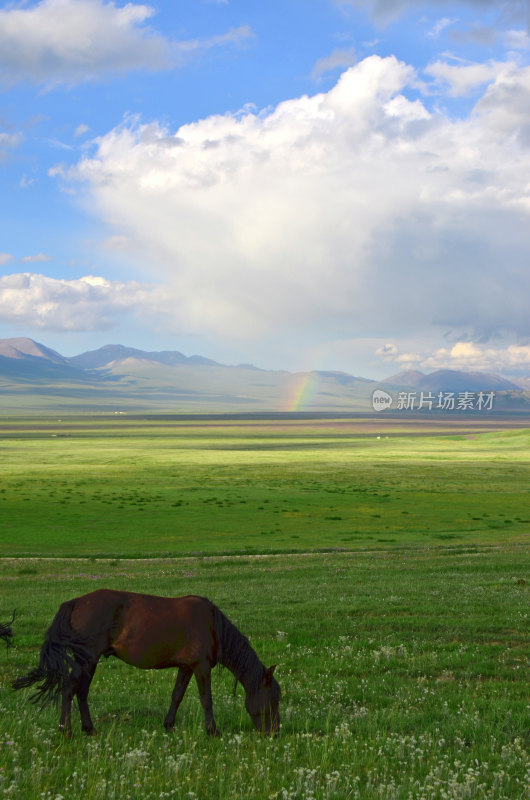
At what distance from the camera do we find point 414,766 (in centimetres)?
744

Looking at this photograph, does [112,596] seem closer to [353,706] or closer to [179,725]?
[179,725]

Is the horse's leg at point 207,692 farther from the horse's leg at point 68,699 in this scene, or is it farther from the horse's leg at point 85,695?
the horse's leg at point 68,699

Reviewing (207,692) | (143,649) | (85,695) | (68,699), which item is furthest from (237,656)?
(68,699)

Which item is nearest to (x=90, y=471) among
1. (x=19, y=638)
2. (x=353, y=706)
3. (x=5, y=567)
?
(x=5, y=567)

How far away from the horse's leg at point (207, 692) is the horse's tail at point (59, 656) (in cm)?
148

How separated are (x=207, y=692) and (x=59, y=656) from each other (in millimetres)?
2032

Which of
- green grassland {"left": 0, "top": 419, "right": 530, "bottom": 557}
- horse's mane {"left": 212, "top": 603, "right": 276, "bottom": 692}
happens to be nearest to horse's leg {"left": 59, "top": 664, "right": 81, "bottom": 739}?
horse's mane {"left": 212, "top": 603, "right": 276, "bottom": 692}

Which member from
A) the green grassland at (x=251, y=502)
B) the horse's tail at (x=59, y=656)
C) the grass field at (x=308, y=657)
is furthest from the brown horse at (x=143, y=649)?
the green grassland at (x=251, y=502)

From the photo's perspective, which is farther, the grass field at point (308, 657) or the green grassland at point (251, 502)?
the green grassland at point (251, 502)

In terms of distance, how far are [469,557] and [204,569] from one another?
13862mm

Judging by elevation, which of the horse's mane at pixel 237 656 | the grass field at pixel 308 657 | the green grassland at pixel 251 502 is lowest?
the green grassland at pixel 251 502

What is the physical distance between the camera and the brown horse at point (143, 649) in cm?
839

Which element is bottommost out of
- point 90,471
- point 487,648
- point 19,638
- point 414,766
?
point 90,471

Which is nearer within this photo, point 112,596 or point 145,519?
point 112,596
